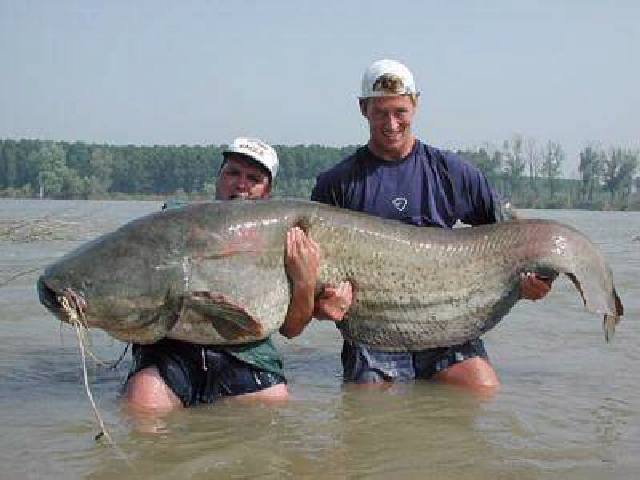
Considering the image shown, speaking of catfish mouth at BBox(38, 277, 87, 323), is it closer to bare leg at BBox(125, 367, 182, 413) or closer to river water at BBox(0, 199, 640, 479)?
river water at BBox(0, 199, 640, 479)

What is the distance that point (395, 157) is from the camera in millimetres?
5184

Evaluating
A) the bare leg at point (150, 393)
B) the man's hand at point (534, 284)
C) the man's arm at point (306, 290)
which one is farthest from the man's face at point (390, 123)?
the bare leg at point (150, 393)

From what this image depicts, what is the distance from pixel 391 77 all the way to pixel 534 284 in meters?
1.51

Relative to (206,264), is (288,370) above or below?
below

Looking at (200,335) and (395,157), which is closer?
(200,335)

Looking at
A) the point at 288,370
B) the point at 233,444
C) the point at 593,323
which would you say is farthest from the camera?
the point at 593,323

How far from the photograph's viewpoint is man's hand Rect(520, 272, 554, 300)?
472cm

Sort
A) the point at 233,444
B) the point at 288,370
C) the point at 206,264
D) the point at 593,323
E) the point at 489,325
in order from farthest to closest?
the point at 593,323 < the point at 288,370 < the point at 489,325 < the point at 206,264 < the point at 233,444

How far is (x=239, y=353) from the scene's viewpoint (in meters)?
4.73

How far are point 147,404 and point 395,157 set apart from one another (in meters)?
2.16

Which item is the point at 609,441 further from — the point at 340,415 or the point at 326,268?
the point at 326,268

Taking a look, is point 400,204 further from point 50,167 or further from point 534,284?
point 50,167

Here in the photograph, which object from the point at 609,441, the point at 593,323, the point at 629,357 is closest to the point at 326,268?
the point at 609,441

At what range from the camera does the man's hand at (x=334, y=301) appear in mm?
4422
